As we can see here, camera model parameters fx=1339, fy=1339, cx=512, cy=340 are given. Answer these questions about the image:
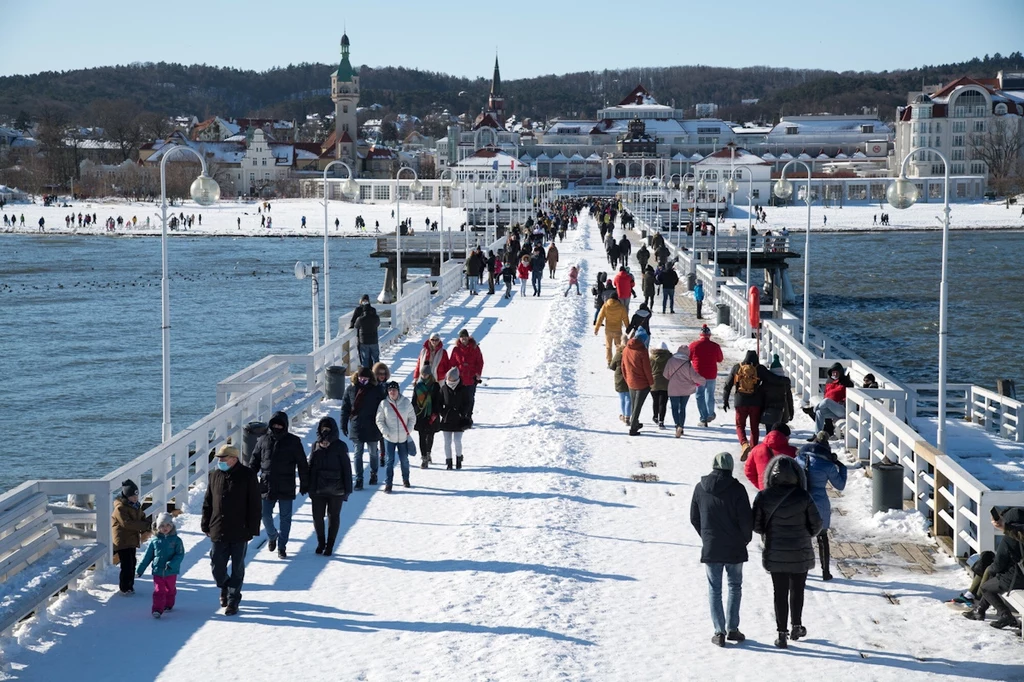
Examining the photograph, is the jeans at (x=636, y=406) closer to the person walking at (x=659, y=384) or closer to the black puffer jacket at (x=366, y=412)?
the person walking at (x=659, y=384)

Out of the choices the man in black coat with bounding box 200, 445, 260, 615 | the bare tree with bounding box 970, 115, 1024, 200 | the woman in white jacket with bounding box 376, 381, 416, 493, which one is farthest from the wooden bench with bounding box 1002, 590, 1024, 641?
the bare tree with bounding box 970, 115, 1024, 200

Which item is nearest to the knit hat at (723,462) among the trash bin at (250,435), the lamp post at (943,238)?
the trash bin at (250,435)

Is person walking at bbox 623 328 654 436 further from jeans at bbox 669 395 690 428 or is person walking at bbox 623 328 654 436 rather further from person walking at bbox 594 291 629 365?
person walking at bbox 594 291 629 365

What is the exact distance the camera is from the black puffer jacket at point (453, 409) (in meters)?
13.7

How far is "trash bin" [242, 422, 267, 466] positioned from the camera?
1110 centimetres

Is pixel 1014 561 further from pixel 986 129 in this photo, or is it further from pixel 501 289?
pixel 986 129

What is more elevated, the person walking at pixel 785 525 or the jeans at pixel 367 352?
the person walking at pixel 785 525

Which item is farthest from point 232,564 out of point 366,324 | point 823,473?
point 366,324

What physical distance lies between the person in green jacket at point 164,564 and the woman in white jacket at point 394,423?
3.48 metres

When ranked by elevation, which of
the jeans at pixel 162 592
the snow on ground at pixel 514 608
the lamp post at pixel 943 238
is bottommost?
the snow on ground at pixel 514 608

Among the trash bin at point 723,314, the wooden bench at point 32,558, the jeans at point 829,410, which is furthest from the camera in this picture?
the trash bin at point 723,314

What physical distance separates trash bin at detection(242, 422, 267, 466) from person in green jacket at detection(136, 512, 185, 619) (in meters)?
1.89

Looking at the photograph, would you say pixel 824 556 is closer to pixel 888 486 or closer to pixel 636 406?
pixel 888 486

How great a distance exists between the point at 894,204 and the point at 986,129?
472 feet
